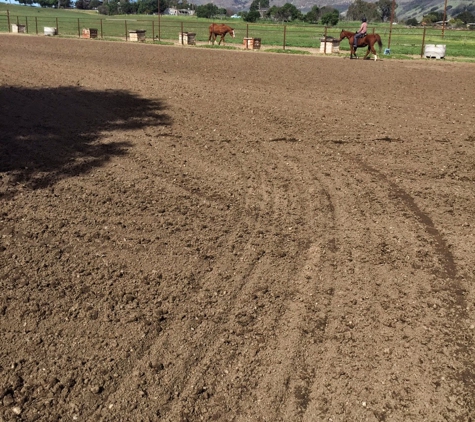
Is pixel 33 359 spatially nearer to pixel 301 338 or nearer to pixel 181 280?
pixel 181 280

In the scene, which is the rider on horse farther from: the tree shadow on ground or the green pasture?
the tree shadow on ground

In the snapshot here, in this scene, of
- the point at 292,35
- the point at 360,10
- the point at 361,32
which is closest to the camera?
the point at 361,32

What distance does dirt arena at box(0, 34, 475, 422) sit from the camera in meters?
3.52

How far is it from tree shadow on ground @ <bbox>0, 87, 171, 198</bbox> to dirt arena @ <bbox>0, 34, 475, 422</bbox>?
0.06 metres

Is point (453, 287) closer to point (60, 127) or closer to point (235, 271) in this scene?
point (235, 271)

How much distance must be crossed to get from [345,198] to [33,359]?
419cm

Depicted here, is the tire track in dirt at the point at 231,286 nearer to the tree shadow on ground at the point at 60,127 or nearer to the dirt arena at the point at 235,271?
the dirt arena at the point at 235,271

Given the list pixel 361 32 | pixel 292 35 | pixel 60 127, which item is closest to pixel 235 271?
pixel 60 127

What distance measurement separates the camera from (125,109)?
12.0m

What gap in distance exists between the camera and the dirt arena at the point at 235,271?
3521mm

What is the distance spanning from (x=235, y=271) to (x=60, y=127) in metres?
6.40

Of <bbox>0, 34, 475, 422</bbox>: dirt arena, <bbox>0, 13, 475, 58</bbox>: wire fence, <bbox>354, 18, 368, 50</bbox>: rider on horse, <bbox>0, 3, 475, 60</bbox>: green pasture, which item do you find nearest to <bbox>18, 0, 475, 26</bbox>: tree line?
<bbox>0, 3, 475, 60</bbox>: green pasture

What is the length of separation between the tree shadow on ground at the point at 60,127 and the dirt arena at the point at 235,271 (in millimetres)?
55

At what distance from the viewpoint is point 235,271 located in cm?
496
